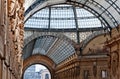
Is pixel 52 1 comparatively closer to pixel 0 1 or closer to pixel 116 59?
pixel 116 59

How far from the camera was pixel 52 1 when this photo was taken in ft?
161

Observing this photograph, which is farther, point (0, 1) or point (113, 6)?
point (113, 6)

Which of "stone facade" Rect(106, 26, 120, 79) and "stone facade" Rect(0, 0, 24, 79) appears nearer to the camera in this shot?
"stone facade" Rect(0, 0, 24, 79)

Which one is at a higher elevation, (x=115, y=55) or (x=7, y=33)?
(x=115, y=55)

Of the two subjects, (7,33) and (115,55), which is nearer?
(7,33)

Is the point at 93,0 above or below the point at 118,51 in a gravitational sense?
above

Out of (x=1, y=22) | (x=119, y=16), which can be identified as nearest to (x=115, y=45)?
(x=119, y=16)

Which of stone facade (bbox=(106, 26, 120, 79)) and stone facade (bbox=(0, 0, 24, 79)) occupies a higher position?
stone facade (bbox=(106, 26, 120, 79))

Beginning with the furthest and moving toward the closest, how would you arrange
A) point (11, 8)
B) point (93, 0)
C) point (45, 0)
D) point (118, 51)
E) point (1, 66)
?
1. point (93, 0)
2. point (45, 0)
3. point (118, 51)
4. point (11, 8)
5. point (1, 66)

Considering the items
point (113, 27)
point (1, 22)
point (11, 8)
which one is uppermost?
point (113, 27)

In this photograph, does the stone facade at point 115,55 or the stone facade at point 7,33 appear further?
the stone facade at point 115,55

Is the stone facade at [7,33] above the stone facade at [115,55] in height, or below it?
below

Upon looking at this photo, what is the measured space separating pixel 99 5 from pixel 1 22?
40844 millimetres

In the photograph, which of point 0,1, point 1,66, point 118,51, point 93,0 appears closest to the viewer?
point 0,1
